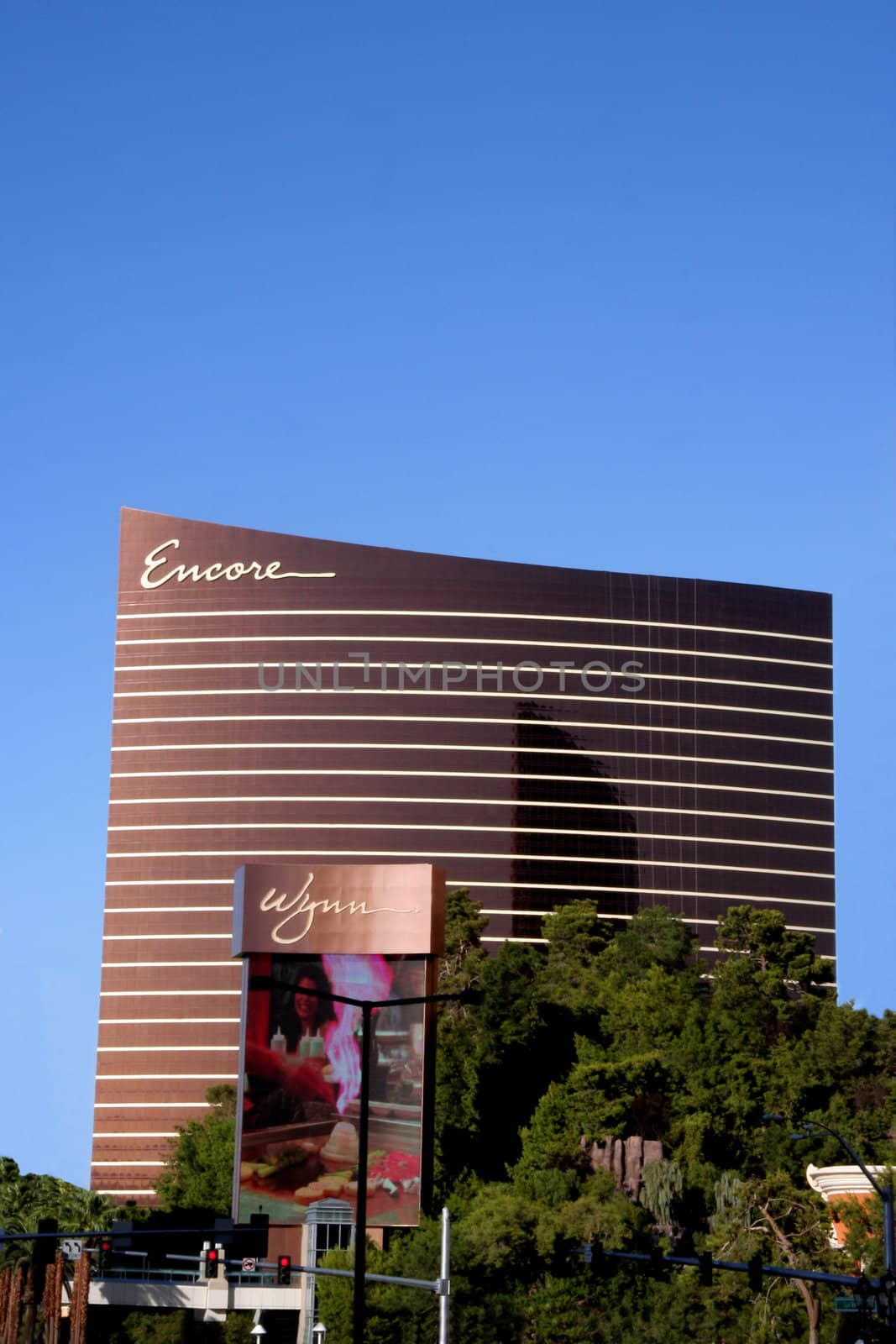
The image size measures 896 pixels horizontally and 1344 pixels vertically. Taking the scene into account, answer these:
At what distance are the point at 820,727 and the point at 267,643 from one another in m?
55.0

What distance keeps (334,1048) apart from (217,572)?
9923cm

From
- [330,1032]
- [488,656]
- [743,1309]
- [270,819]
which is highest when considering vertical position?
[488,656]

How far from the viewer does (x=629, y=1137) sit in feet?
354

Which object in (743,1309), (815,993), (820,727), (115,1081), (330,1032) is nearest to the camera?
(743,1309)

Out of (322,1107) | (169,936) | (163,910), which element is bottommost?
(322,1107)

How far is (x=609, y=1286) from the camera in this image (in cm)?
8938

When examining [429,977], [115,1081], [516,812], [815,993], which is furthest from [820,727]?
[429,977]

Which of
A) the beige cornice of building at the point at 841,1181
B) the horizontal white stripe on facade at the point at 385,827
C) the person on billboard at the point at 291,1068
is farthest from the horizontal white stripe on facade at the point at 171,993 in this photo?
the beige cornice of building at the point at 841,1181

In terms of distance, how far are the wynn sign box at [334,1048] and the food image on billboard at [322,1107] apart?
2.3 inches

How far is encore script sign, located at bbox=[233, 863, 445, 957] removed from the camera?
99688 millimetres

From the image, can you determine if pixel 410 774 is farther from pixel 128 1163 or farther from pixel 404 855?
pixel 128 1163

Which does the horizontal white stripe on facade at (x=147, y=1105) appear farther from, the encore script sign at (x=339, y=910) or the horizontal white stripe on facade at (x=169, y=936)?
the encore script sign at (x=339, y=910)

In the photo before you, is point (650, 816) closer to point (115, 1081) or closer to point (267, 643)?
point (267, 643)

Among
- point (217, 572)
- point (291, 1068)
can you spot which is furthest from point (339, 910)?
point (217, 572)
